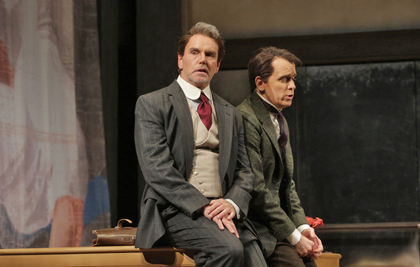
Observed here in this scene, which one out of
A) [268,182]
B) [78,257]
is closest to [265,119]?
[268,182]

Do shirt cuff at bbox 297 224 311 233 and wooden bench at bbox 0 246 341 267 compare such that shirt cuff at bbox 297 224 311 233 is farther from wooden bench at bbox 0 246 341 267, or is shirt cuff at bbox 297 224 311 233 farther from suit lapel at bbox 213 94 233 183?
wooden bench at bbox 0 246 341 267

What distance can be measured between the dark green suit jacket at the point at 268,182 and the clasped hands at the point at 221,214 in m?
0.32

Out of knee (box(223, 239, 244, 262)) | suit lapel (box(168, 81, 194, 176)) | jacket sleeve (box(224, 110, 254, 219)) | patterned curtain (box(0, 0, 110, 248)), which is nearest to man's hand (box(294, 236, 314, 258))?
jacket sleeve (box(224, 110, 254, 219))

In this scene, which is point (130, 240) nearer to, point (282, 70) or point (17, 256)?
point (17, 256)

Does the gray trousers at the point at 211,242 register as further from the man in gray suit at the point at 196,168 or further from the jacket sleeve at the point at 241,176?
the jacket sleeve at the point at 241,176

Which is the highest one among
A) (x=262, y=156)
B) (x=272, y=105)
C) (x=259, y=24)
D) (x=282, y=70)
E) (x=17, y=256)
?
(x=259, y=24)

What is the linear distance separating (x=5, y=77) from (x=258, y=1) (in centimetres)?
272

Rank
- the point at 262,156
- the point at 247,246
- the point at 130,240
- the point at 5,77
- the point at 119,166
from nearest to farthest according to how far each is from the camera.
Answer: the point at 247,246, the point at 130,240, the point at 262,156, the point at 5,77, the point at 119,166

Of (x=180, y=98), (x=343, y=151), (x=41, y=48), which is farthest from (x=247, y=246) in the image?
(x=343, y=151)

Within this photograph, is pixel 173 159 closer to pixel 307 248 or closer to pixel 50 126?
pixel 307 248

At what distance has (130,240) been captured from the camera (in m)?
2.37

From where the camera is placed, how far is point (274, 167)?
8.55ft

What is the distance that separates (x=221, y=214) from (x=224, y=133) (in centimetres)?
43

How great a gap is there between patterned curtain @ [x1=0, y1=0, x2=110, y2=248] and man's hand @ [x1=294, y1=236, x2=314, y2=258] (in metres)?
1.95
